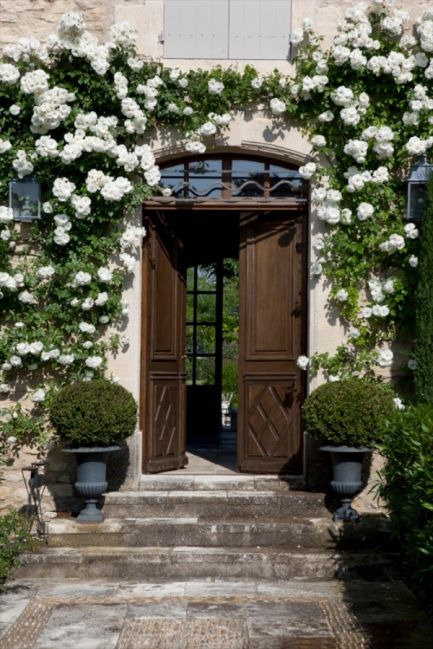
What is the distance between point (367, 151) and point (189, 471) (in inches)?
128

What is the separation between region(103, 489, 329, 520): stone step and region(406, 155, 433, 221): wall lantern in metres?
2.44

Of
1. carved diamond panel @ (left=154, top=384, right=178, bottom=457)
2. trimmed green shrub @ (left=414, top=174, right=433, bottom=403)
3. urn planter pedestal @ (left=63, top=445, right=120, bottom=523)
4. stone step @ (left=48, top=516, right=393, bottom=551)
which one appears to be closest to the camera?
stone step @ (left=48, top=516, right=393, bottom=551)

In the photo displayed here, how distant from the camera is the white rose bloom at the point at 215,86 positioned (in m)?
8.07

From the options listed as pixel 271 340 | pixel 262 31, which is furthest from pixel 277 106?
pixel 271 340

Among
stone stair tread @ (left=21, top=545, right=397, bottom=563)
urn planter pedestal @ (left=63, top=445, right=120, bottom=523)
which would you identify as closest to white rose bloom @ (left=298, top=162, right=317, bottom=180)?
urn planter pedestal @ (left=63, top=445, right=120, bottom=523)

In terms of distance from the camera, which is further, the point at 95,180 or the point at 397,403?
the point at 95,180

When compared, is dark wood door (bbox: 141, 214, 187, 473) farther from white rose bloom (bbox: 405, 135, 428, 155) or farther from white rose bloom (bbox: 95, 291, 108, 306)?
white rose bloom (bbox: 405, 135, 428, 155)

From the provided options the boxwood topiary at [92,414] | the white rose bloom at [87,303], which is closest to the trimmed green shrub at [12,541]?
the boxwood topiary at [92,414]

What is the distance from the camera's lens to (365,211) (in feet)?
26.1

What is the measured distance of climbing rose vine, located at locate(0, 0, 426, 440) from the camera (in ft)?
26.2

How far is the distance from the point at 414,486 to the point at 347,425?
224 centimetres

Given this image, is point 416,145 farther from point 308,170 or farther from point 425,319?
point 425,319

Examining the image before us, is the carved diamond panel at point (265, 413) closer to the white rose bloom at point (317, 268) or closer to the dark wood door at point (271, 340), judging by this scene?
the dark wood door at point (271, 340)

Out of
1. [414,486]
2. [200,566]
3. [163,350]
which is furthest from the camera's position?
[163,350]
